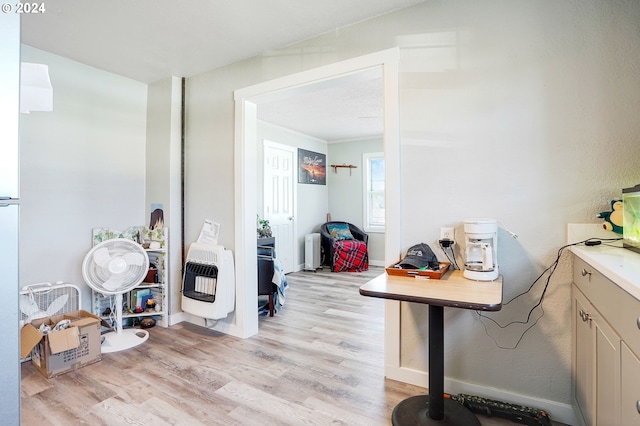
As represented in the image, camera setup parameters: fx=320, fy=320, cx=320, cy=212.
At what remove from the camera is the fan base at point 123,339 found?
2.57 m

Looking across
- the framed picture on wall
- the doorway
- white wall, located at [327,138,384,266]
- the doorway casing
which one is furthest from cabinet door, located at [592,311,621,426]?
the framed picture on wall

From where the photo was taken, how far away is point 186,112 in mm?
3188

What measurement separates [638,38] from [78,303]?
4.13 metres

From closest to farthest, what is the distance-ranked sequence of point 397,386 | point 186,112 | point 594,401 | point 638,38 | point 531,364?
point 594,401 < point 638,38 < point 531,364 < point 397,386 < point 186,112

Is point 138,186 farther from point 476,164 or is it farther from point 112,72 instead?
point 476,164

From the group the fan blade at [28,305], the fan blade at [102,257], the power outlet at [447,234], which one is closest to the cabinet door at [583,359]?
the power outlet at [447,234]

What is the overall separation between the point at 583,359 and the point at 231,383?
1.92 metres

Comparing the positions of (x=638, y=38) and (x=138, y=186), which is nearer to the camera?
(x=638, y=38)

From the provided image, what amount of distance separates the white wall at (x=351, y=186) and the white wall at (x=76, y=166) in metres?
3.88

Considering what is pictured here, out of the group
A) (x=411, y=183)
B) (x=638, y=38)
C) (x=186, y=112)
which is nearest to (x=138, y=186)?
(x=186, y=112)

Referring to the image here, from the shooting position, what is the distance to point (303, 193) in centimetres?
592

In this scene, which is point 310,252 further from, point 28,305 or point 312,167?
point 28,305

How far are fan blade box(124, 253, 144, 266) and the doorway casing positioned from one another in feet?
2.56

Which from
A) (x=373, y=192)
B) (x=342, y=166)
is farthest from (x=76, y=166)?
(x=373, y=192)
